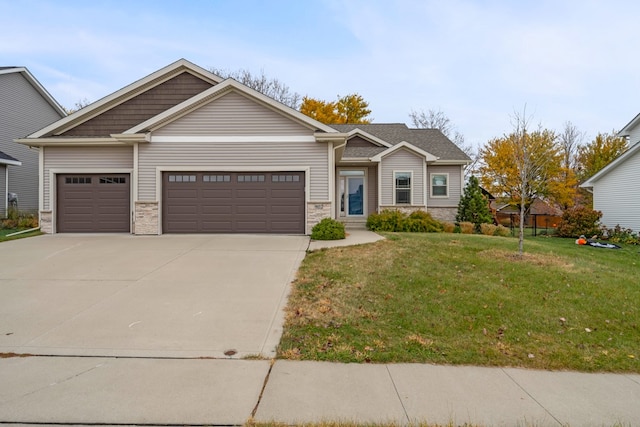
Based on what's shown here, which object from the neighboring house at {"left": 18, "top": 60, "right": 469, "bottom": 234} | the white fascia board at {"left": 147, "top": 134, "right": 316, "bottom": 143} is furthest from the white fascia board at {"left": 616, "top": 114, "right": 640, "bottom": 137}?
the white fascia board at {"left": 147, "top": 134, "right": 316, "bottom": 143}

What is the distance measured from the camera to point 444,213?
17.6 meters

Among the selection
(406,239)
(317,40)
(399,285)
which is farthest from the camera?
(317,40)

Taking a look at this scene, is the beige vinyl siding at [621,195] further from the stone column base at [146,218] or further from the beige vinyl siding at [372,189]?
the stone column base at [146,218]

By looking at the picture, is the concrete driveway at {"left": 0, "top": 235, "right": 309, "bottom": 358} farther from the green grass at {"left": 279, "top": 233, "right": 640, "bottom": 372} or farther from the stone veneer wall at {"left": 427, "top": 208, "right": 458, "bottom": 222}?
the stone veneer wall at {"left": 427, "top": 208, "right": 458, "bottom": 222}

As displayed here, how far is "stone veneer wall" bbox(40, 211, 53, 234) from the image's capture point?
485 inches

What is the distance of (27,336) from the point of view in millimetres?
4141

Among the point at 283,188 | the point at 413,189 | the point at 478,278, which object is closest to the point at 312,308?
the point at 478,278

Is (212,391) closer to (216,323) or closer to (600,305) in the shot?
(216,323)

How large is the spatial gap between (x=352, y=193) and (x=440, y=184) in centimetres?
489

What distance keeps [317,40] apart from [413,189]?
28.2 feet

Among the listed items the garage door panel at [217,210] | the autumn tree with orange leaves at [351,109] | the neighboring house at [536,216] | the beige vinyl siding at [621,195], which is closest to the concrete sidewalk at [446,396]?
the garage door panel at [217,210]

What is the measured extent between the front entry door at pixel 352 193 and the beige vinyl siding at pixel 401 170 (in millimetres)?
1324

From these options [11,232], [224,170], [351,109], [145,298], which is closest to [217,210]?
[224,170]

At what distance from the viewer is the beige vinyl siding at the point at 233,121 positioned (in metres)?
12.0
